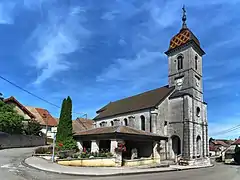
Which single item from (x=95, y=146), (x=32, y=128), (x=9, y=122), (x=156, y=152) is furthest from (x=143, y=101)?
(x=9, y=122)

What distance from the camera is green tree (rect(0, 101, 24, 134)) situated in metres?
33.4

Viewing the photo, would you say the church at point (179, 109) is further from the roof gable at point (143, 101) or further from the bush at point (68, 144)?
the bush at point (68, 144)

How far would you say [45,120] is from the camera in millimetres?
51656

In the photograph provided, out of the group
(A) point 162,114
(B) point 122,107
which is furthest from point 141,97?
(A) point 162,114

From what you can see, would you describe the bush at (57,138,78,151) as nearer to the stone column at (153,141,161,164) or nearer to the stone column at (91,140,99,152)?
the stone column at (91,140,99,152)

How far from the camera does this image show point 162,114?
3641cm

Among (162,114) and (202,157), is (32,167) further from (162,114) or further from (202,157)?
(202,157)

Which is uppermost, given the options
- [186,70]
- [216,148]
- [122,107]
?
[186,70]

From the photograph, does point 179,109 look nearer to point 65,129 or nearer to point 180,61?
point 180,61

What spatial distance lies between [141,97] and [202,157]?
14.0 meters

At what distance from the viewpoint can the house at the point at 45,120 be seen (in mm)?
49844

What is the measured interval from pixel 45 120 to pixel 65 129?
25.0 m

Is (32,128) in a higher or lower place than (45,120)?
lower

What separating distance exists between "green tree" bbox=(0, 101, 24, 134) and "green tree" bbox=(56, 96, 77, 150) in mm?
9321
